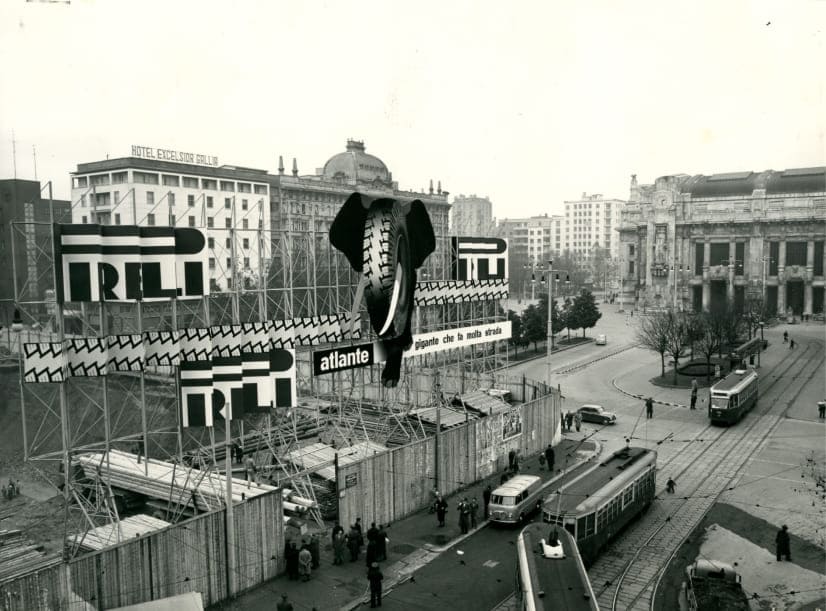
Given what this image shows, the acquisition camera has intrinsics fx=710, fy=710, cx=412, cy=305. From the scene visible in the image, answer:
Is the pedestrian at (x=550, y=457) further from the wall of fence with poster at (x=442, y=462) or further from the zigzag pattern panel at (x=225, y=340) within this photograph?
the zigzag pattern panel at (x=225, y=340)

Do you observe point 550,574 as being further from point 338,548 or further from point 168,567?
point 168,567

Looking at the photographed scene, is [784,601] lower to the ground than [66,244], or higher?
lower

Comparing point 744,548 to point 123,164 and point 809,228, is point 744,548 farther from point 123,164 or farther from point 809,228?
point 809,228

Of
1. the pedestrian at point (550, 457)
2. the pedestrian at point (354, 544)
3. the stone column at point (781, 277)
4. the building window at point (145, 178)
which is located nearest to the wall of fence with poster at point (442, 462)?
the pedestrian at point (354, 544)

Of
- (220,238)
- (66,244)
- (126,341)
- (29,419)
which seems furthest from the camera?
(220,238)

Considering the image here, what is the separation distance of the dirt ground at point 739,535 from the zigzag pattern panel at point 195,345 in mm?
14035

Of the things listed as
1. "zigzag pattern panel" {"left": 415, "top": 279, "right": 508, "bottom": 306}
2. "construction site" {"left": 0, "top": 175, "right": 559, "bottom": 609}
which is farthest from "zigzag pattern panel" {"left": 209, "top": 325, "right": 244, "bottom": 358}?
"zigzag pattern panel" {"left": 415, "top": 279, "right": 508, "bottom": 306}

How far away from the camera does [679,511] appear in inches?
1032

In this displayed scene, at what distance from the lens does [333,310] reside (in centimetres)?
3369

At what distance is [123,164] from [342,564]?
51115 mm

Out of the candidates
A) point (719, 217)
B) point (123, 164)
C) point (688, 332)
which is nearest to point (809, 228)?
point (719, 217)

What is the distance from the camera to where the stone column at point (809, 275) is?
99250 millimetres

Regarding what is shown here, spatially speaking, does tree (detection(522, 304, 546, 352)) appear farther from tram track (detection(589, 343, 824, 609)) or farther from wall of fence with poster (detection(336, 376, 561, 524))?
wall of fence with poster (detection(336, 376, 561, 524))

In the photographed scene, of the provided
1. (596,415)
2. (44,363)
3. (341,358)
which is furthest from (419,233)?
(596,415)
